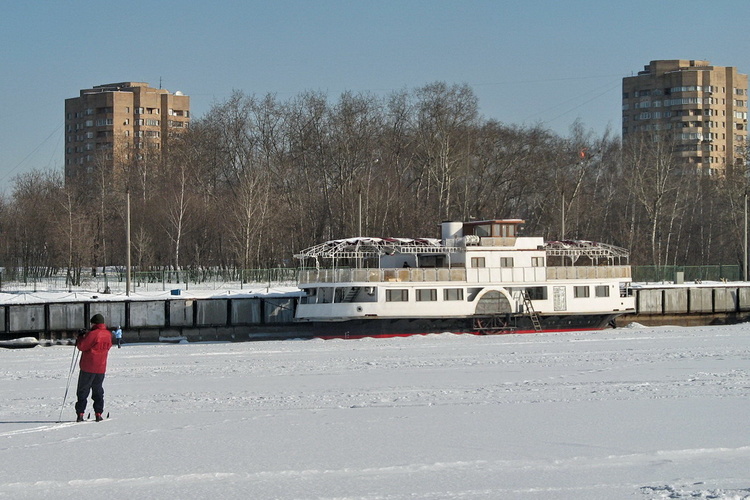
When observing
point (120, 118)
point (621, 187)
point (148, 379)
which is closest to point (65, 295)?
point (148, 379)

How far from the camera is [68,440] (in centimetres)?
1175

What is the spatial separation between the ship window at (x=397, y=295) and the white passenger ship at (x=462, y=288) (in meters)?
0.04

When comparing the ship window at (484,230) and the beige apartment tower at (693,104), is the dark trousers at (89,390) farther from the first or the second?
the beige apartment tower at (693,104)

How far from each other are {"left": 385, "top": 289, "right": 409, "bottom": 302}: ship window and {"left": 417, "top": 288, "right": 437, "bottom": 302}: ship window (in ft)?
1.97

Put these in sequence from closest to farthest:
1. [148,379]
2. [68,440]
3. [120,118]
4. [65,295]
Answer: [68,440], [148,379], [65,295], [120,118]

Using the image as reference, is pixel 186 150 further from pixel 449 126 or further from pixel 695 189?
pixel 695 189

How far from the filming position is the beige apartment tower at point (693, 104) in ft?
436

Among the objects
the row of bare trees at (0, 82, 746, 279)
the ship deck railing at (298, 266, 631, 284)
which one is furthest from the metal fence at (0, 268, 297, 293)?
the ship deck railing at (298, 266, 631, 284)

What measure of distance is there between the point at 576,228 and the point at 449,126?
1349cm

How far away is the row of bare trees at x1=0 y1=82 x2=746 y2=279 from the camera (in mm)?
67875

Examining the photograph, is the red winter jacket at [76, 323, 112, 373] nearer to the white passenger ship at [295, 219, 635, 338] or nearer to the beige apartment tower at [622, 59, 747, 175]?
the white passenger ship at [295, 219, 635, 338]

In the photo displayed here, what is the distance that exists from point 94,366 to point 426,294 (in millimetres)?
26436

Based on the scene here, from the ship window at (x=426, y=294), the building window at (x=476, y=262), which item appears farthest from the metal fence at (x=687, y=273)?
the ship window at (x=426, y=294)

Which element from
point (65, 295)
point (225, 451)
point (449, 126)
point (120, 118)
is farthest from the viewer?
point (120, 118)
